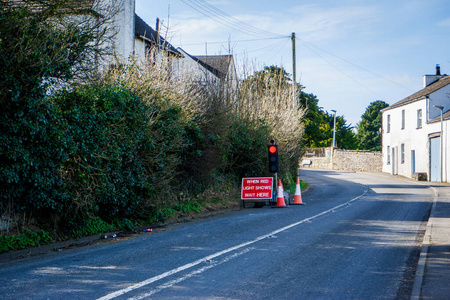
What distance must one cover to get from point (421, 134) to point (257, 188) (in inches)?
1000

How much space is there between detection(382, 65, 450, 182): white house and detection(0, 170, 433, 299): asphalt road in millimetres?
25035

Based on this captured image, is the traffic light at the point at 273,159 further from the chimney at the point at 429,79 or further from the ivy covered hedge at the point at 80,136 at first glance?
the chimney at the point at 429,79

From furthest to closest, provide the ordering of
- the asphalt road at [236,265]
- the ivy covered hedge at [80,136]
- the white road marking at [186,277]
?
the ivy covered hedge at [80,136], the asphalt road at [236,265], the white road marking at [186,277]

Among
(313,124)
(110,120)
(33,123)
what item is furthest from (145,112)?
(313,124)

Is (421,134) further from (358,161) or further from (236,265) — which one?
(236,265)

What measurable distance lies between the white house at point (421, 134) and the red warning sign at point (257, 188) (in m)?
20.7

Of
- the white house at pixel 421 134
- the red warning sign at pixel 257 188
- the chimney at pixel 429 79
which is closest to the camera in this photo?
the red warning sign at pixel 257 188

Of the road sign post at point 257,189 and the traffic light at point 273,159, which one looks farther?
the traffic light at point 273,159

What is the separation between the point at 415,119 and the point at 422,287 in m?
36.9

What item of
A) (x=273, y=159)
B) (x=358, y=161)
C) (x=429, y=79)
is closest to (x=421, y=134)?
(x=429, y=79)

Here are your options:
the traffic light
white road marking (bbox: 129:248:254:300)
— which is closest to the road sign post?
the traffic light

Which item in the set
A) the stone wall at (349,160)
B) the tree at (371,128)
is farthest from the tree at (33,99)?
the tree at (371,128)

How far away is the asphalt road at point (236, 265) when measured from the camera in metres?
5.89

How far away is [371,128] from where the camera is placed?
83.9 metres
